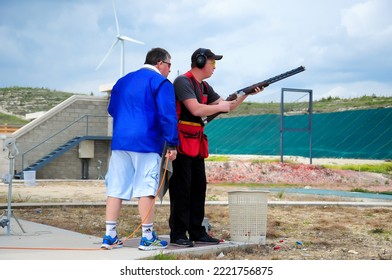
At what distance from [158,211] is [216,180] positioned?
14.5 m

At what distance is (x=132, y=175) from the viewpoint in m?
6.95

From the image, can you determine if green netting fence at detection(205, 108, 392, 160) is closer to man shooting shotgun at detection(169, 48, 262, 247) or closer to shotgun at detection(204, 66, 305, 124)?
shotgun at detection(204, 66, 305, 124)

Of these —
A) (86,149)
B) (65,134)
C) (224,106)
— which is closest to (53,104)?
(65,134)

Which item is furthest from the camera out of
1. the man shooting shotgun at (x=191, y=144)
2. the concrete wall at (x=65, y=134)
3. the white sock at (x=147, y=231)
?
the concrete wall at (x=65, y=134)

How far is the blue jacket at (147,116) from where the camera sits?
6680 mm

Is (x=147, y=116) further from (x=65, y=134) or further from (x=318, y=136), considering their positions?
(x=318, y=136)

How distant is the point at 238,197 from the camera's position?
25.8 feet

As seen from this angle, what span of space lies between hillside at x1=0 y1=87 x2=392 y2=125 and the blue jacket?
1815 inches

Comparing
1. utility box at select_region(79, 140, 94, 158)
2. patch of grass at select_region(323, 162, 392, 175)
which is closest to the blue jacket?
patch of grass at select_region(323, 162, 392, 175)

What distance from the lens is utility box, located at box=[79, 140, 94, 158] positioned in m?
31.0

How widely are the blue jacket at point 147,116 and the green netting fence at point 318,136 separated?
94.0ft

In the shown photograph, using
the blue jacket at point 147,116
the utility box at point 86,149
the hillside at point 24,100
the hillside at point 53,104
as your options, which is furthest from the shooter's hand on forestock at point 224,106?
the hillside at point 24,100

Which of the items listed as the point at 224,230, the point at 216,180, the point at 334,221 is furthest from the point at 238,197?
the point at 216,180

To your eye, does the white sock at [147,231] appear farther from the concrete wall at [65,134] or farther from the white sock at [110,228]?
the concrete wall at [65,134]
